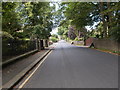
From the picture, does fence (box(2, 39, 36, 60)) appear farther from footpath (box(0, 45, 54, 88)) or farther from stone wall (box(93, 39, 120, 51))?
stone wall (box(93, 39, 120, 51))

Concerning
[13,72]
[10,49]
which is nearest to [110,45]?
[10,49]

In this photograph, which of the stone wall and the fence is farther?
the stone wall

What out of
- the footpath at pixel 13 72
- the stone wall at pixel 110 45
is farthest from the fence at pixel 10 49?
the stone wall at pixel 110 45

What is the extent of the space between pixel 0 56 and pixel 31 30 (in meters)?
14.8

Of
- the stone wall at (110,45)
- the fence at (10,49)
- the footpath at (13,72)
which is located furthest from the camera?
the stone wall at (110,45)

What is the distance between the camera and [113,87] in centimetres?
521

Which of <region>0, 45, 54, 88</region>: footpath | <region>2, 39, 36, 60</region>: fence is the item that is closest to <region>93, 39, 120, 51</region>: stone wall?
<region>2, 39, 36, 60</region>: fence

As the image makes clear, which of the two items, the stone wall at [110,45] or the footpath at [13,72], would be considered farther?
the stone wall at [110,45]

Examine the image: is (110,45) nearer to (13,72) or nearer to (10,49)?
(10,49)

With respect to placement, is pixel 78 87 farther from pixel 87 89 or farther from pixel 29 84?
pixel 29 84

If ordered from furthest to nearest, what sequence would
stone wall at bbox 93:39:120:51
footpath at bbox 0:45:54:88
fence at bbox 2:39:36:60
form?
stone wall at bbox 93:39:120:51 → fence at bbox 2:39:36:60 → footpath at bbox 0:45:54:88

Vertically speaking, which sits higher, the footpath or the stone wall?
the stone wall

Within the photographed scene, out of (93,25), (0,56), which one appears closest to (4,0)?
(0,56)

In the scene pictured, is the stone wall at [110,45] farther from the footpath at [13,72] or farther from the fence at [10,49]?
the footpath at [13,72]
